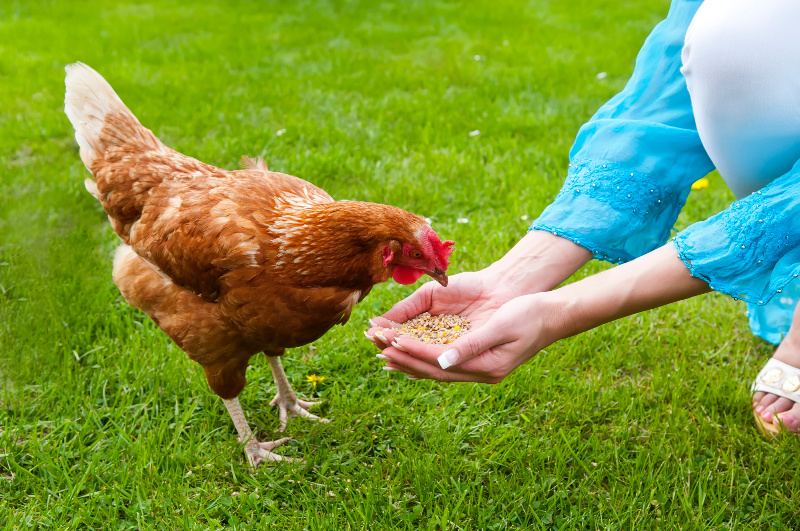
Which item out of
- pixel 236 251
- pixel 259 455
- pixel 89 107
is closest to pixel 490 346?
pixel 236 251

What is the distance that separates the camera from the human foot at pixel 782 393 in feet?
8.35

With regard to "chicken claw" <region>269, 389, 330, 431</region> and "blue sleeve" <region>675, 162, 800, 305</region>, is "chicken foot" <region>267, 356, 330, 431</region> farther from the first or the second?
"blue sleeve" <region>675, 162, 800, 305</region>

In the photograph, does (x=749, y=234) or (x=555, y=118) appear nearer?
(x=749, y=234)

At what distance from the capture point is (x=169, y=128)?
16.5 ft

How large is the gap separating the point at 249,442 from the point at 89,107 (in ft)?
5.15

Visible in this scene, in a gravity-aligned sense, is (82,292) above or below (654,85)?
below

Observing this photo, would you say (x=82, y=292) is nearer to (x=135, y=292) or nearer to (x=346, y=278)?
(x=135, y=292)

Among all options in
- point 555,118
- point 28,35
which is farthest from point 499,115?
point 28,35

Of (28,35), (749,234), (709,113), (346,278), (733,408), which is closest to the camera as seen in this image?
(749,234)

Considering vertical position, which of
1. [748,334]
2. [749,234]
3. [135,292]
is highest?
[749,234]

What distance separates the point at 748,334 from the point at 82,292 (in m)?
3.30

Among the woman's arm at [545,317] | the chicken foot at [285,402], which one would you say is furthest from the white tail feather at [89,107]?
the woman's arm at [545,317]

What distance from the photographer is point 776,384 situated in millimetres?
2627

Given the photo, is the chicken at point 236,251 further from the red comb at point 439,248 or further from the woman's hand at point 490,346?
the woman's hand at point 490,346
